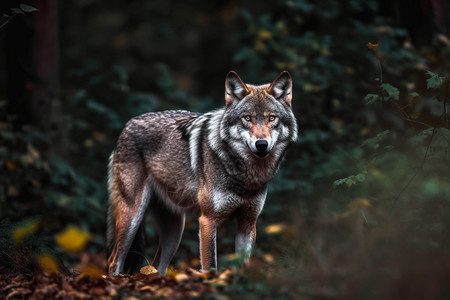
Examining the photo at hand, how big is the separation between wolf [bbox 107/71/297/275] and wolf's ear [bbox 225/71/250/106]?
0.01m

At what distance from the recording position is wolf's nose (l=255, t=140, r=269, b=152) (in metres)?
4.20

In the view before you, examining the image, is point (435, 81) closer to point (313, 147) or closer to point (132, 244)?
point (132, 244)

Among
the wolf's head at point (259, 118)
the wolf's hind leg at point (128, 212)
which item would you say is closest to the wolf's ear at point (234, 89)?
the wolf's head at point (259, 118)

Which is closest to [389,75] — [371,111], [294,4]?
[371,111]

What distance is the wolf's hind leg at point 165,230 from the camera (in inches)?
221

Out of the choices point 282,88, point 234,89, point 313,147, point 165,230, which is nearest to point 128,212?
point 165,230

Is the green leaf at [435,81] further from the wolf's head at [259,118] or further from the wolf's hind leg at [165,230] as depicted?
the wolf's hind leg at [165,230]

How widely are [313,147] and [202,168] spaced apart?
4367 millimetres

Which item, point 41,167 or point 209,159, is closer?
point 209,159

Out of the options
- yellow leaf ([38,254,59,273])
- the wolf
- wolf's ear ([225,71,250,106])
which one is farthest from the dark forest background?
wolf's ear ([225,71,250,106])

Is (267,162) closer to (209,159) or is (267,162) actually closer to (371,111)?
(209,159)

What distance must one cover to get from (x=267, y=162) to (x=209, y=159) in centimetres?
61

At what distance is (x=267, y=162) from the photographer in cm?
461

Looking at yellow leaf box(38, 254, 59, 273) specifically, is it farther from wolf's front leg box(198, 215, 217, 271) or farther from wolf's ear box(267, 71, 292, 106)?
wolf's ear box(267, 71, 292, 106)
